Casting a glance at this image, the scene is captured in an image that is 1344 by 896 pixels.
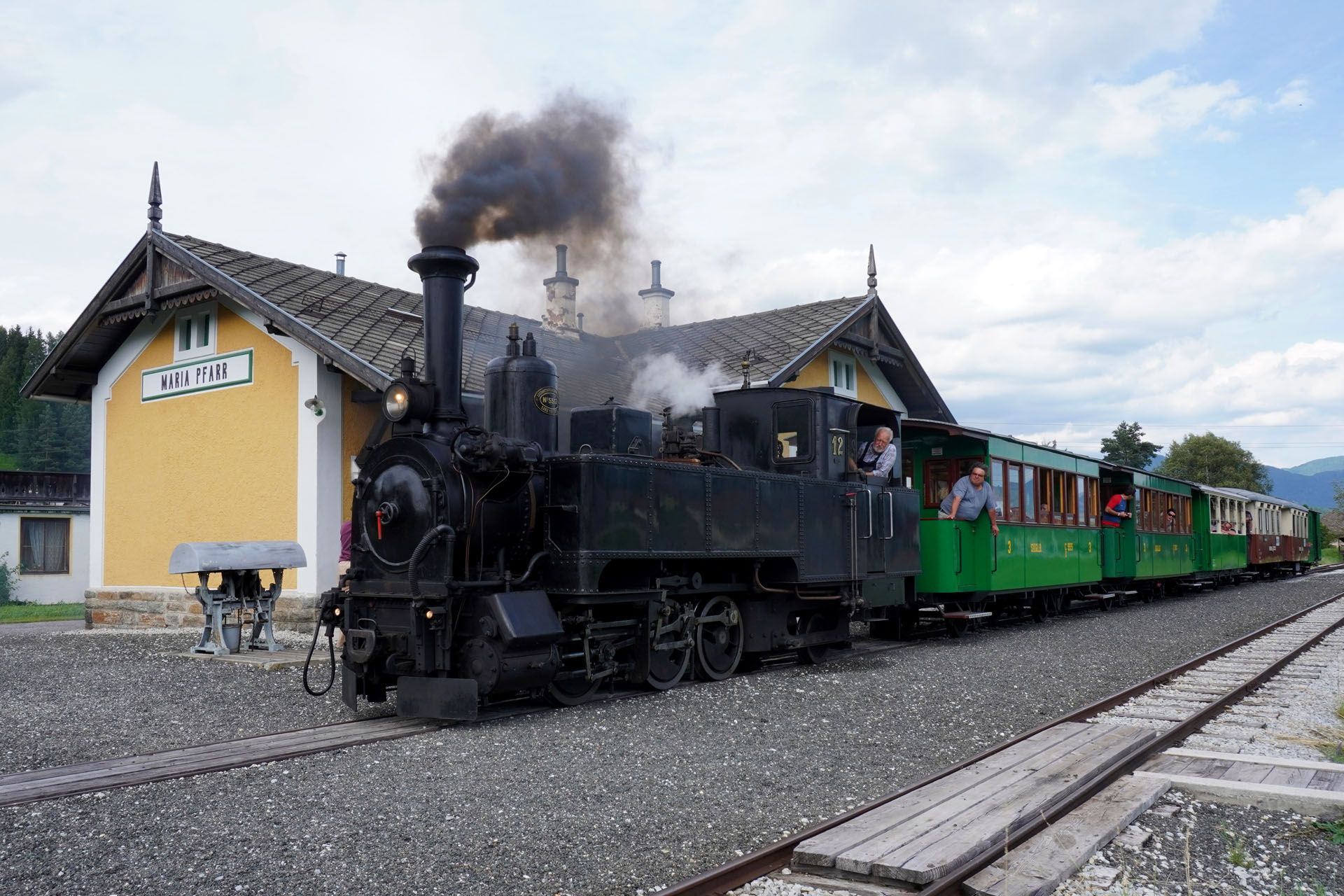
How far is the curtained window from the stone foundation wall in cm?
1002


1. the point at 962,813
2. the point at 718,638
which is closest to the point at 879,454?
the point at 718,638

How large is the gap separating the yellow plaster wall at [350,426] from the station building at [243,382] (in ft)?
0.06

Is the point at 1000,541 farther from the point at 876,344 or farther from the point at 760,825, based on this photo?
the point at 760,825

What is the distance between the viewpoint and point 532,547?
741cm

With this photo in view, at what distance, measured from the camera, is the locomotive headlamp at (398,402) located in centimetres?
703

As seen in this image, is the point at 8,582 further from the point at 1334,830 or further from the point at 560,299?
the point at 1334,830

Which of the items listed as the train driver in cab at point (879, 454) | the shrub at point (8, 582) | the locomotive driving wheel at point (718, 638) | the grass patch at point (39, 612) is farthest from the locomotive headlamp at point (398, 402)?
the shrub at point (8, 582)

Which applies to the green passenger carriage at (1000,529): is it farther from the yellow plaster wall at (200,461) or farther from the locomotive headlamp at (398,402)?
the yellow plaster wall at (200,461)

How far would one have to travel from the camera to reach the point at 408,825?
4461mm

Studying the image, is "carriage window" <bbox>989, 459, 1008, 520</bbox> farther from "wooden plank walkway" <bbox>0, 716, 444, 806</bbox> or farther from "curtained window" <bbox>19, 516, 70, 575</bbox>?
"curtained window" <bbox>19, 516, 70, 575</bbox>

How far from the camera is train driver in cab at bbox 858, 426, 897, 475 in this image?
11.1 m

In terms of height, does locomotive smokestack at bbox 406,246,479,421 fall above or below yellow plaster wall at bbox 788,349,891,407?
below

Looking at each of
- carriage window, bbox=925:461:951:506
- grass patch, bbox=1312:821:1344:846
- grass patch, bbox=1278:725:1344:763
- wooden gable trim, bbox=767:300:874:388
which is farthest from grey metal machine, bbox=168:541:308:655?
grass patch, bbox=1312:821:1344:846

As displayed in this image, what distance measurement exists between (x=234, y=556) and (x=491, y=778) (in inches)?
259
